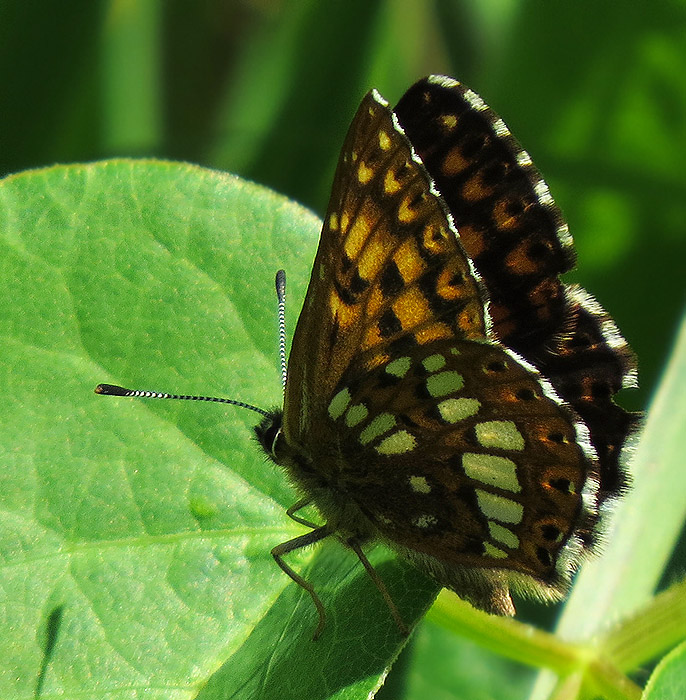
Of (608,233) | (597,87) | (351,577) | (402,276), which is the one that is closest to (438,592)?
(351,577)

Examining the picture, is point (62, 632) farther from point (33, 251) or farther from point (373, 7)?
point (373, 7)

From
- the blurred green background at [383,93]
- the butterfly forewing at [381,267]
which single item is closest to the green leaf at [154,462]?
the butterfly forewing at [381,267]

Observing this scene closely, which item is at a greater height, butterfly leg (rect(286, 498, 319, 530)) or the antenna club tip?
the antenna club tip

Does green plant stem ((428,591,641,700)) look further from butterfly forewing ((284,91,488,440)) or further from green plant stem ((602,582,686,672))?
butterfly forewing ((284,91,488,440))

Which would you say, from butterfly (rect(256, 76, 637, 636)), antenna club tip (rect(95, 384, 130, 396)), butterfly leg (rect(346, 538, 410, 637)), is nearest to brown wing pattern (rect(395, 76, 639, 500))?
butterfly (rect(256, 76, 637, 636))

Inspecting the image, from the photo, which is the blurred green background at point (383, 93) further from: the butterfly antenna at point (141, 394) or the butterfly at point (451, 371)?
the butterfly antenna at point (141, 394)

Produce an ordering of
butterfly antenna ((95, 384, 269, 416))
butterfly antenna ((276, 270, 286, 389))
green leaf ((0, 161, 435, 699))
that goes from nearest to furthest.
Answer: green leaf ((0, 161, 435, 699)), butterfly antenna ((95, 384, 269, 416)), butterfly antenna ((276, 270, 286, 389))

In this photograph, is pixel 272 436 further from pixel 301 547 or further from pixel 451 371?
pixel 451 371

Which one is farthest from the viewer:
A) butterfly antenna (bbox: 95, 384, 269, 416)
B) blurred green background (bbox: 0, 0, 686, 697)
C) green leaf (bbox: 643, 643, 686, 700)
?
blurred green background (bbox: 0, 0, 686, 697)
